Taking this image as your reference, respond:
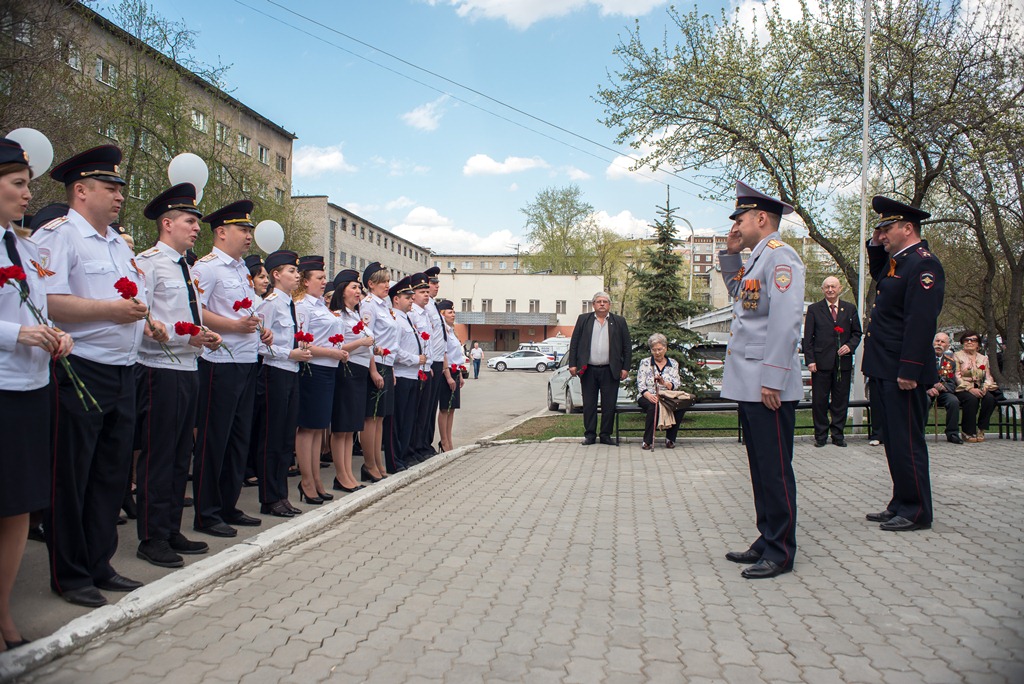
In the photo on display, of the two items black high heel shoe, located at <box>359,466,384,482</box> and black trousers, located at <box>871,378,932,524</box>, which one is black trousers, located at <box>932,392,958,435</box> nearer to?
black trousers, located at <box>871,378,932,524</box>

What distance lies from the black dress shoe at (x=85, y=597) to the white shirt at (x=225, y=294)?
6.01ft

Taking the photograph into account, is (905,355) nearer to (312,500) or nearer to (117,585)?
(312,500)

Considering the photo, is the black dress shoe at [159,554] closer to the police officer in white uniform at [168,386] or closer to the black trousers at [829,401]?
the police officer in white uniform at [168,386]

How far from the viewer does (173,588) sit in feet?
13.0

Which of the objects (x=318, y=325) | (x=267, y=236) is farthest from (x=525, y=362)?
(x=318, y=325)

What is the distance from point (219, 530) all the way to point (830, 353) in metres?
8.13

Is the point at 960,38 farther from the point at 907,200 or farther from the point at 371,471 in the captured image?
the point at 371,471

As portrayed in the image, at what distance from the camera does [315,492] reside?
6477 millimetres

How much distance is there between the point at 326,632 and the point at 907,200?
21.1 m

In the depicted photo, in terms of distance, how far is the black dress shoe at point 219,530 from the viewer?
207 inches

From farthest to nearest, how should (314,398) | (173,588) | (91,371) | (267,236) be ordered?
(267,236), (314,398), (173,588), (91,371)

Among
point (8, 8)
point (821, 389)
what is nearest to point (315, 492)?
point (821, 389)

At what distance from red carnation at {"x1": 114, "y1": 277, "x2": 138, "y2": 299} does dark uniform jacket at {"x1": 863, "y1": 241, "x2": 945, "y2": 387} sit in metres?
4.93

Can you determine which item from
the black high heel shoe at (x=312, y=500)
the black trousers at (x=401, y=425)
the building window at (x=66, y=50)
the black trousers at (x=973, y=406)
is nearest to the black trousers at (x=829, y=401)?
the black trousers at (x=973, y=406)
